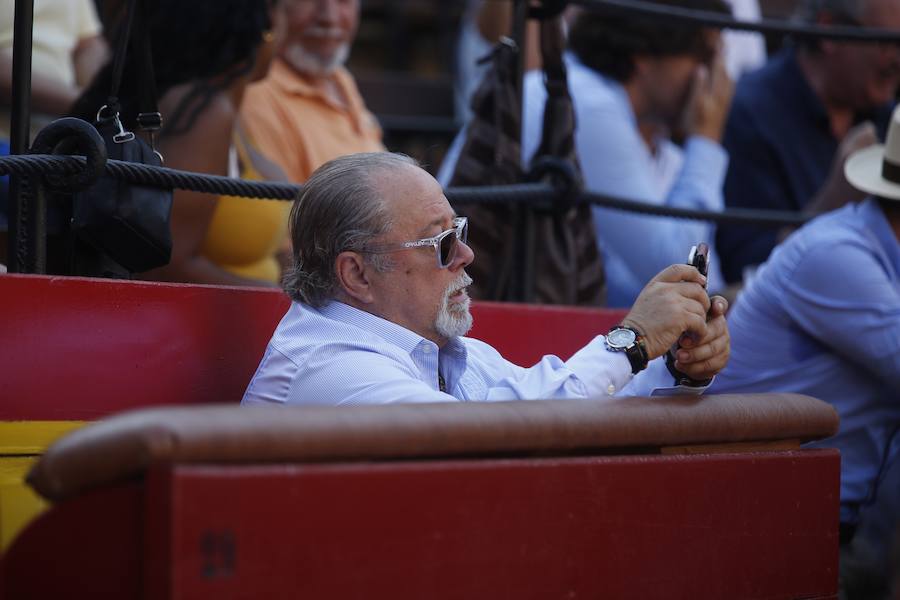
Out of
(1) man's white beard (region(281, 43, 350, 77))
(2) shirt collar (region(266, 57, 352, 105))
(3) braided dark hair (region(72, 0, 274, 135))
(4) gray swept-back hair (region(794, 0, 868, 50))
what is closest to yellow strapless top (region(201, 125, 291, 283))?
(3) braided dark hair (region(72, 0, 274, 135))

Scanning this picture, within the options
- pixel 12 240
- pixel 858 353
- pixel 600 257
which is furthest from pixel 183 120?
pixel 858 353

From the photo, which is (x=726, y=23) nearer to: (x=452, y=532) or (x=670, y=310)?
(x=670, y=310)

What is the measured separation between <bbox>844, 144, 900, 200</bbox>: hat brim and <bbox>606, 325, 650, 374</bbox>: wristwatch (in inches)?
45.7

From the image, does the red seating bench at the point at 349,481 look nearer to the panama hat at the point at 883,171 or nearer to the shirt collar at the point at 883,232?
the shirt collar at the point at 883,232

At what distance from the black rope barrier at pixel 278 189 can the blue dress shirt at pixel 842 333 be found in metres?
0.49

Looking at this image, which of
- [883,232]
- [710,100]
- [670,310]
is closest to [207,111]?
[670,310]

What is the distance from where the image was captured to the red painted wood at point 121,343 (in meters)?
2.20

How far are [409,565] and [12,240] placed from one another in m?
1.14

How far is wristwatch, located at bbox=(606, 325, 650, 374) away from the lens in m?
2.42

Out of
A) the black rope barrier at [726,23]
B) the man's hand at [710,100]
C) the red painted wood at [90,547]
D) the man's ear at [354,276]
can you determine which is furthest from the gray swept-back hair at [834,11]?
the red painted wood at [90,547]

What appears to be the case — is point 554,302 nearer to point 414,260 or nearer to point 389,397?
point 414,260

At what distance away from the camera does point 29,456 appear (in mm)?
2162

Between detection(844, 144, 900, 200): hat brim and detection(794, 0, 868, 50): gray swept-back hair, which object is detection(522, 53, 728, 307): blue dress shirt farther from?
detection(794, 0, 868, 50): gray swept-back hair

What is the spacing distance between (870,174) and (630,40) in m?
1.23
